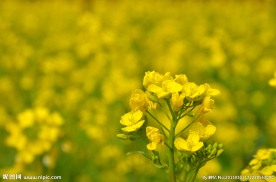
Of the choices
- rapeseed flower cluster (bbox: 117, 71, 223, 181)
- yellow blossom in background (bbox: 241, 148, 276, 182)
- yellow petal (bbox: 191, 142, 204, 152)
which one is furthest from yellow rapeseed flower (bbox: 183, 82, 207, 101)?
yellow blossom in background (bbox: 241, 148, 276, 182)

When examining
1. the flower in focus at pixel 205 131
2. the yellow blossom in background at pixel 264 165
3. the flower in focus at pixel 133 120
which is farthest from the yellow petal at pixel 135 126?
the yellow blossom in background at pixel 264 165

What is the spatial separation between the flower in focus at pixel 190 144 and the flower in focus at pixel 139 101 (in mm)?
111

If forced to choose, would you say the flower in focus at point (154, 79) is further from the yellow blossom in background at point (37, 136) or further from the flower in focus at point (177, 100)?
the yellow blossom in background at point (37, 136)

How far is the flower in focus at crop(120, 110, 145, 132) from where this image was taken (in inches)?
54.6

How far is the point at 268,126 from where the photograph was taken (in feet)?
13.7

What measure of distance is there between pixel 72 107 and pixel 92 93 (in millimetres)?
563

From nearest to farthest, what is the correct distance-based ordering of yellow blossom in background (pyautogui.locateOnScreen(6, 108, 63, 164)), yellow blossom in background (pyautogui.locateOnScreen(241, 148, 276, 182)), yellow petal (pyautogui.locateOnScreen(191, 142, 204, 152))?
yellow petal (pyautogui.locateOnScreen(191, 142, 204, 152)), yellow blossom in background (pyautogui.locateOnScreen(241, 148, 276, 182)), yellow blossom in background (pyautogui.locateOnScreen(6, 108, 63, 164))

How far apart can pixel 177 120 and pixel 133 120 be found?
103 millimetres

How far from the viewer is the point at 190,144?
4.38ft

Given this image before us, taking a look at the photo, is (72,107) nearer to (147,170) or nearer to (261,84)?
(147,170)

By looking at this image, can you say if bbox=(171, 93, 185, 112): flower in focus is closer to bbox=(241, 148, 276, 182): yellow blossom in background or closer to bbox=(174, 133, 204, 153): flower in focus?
bbox=(174, 133, 204, 153): flower in focus

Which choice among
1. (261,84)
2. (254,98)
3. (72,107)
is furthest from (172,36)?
(72,107)

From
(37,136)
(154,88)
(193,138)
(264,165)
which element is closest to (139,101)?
(154,88)

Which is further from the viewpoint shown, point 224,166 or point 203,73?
point 203,73
